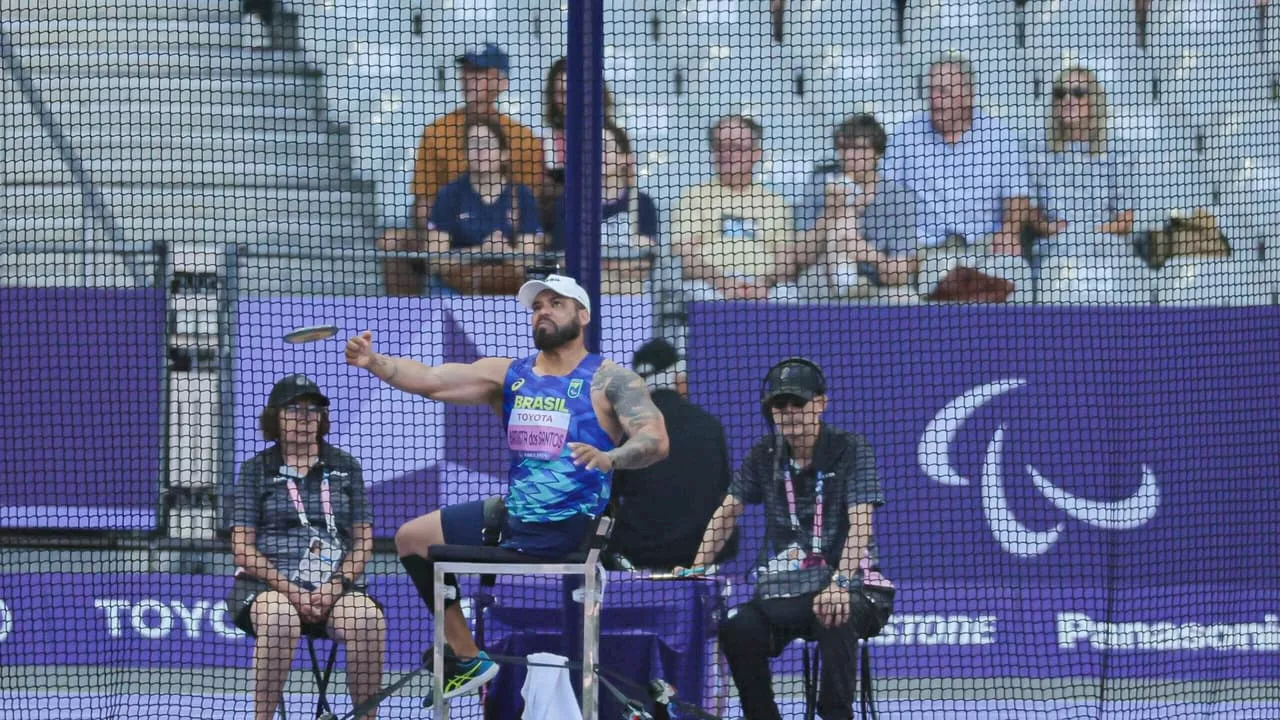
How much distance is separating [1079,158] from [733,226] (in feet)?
6.83

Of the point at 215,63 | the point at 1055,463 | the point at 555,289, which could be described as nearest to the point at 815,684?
the point at 555,289

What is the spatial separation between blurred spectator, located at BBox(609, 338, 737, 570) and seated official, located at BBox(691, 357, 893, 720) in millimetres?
89

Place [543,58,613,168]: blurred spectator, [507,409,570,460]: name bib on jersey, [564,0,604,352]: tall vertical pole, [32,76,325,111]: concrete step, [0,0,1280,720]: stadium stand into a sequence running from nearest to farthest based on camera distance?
[507,409,570,460]: name bib on jersey, [564,0,604,352]: tall vertical pole, [0,0,1280,720]: stadium stand, [543,58,613,168]: blurred spectator, [32,76,325,111]: concrete step

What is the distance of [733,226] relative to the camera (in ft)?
30.3

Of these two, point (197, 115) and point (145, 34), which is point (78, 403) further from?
point (145, 34)

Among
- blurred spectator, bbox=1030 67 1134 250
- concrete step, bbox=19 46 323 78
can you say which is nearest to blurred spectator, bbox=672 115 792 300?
blurred spectator, bbox=1030 67 1134 250

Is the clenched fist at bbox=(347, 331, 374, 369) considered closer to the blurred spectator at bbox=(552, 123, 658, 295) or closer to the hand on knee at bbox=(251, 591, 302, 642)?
the hand on knee at bbox=(251, 591, 302, 642)

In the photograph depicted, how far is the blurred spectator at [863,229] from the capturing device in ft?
30.1

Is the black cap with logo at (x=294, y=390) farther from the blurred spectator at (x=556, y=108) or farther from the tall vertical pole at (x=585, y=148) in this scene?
the blurred spectator at (x=556, y=108)

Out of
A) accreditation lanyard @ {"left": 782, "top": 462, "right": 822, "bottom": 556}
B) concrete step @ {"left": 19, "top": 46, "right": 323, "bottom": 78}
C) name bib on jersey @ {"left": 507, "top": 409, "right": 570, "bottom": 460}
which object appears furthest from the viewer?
concrete step @ {"left": 19, "top": 46, "right": 323, "bottom": 78}

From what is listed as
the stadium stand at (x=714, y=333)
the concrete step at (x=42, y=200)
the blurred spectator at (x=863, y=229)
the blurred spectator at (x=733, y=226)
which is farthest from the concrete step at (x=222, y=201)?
the blurred spectator at (x=863, y=229)

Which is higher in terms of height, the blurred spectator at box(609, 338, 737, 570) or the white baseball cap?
the white baseball cap

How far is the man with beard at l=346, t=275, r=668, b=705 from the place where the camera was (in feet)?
20.0

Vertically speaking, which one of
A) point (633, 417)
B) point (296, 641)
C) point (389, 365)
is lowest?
point (296, 641)
